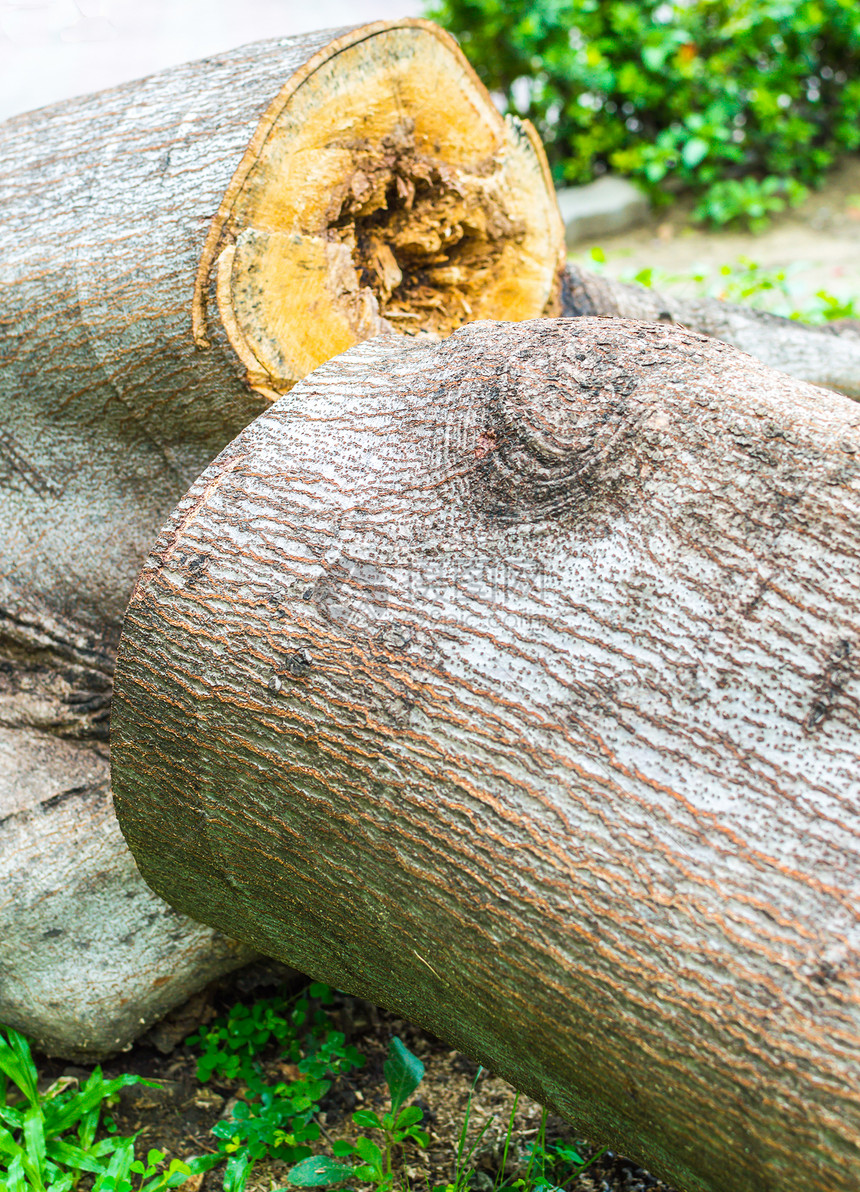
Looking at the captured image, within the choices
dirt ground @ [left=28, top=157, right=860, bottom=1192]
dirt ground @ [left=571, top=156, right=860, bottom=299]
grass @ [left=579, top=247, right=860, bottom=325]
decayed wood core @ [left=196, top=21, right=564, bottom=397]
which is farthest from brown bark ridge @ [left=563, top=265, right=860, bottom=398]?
dirt ground @ [left=571, top=156, right=860, bottom=299]

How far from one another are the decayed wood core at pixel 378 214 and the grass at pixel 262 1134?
1469 millimetres

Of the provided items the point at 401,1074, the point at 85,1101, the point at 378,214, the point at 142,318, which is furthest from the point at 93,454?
the point at 401,1074

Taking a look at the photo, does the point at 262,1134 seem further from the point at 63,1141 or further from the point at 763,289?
the point at 763,289

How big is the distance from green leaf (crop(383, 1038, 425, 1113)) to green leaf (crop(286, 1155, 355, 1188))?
0.47 ft

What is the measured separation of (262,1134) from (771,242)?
686cm

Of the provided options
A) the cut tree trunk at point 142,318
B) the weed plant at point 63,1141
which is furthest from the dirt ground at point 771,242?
the weed plant at point 63,1141

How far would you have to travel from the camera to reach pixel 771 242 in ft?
22.2

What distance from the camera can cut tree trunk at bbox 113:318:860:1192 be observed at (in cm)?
107

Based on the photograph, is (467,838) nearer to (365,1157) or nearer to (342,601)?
(342,601)

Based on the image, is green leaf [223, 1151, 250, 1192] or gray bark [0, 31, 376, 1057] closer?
green leaf [223, 1151, 250, 1192]

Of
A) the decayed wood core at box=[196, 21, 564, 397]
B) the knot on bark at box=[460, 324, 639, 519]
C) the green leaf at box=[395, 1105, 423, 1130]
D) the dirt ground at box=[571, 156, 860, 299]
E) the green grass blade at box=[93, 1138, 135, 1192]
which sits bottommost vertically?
the dirt ground at box=[571, 156, 860, 299]

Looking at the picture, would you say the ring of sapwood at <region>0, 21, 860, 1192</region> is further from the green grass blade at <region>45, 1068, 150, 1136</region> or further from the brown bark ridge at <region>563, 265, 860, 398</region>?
the brown bark ridge at <region>563, 265, 860, 398</region>

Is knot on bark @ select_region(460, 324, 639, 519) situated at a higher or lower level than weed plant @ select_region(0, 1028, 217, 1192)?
higher

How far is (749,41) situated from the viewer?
21.7 ft
